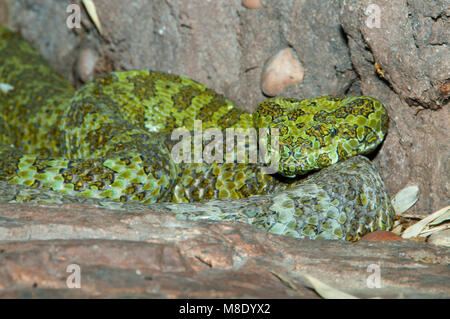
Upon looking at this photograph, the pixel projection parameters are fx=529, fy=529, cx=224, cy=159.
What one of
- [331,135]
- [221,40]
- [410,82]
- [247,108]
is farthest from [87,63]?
[410,82]

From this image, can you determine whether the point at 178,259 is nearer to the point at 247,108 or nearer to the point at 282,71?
the point at 282,71

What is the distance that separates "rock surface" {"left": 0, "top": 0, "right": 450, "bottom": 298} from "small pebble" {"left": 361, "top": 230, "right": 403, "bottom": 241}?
458 millimetres

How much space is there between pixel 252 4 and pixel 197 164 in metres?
2.04

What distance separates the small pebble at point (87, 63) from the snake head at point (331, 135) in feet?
12.4

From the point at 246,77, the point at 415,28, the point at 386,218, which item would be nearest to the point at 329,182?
the point at 386,218

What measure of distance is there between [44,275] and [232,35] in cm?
435

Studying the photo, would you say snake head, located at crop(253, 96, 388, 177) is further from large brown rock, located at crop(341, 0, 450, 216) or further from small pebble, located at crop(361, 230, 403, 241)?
small pebble, located at crop(361, 230, 403, 241)

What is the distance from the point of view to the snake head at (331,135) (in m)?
5.23

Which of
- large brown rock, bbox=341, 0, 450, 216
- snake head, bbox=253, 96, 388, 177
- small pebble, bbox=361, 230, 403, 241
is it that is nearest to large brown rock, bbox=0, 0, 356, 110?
large brown rock, bbox=341, 0, 450, 216

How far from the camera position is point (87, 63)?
806 centimetres

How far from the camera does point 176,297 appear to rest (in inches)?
119

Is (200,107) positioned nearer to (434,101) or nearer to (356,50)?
(356,50)

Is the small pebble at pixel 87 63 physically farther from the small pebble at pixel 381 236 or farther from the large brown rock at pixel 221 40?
the small pebble at pixel 381 236

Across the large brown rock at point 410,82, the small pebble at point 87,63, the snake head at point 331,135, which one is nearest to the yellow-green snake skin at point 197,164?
the snake head at point 331,135
